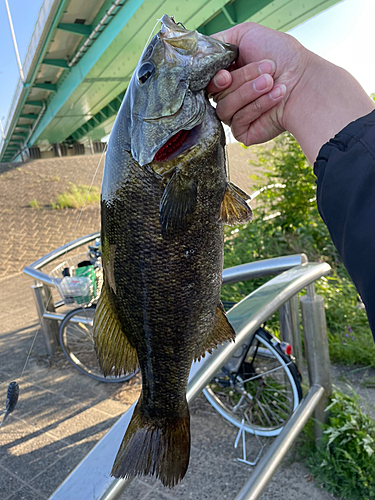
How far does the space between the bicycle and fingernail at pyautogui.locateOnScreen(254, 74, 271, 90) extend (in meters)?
3.10

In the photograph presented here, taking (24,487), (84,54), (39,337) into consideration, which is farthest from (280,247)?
(84,54)

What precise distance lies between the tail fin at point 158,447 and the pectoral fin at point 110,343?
0.16 meters

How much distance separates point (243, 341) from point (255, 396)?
2.33 meters

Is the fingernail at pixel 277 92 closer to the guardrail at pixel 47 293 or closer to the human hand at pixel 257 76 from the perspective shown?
the human hand at pixel 257 76

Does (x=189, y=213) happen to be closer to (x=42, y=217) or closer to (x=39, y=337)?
(x=39, y=337)

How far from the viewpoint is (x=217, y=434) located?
137 inches

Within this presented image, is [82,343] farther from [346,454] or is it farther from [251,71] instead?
[251,71]

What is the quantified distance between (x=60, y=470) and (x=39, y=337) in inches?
116

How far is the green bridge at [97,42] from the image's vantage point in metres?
7.78

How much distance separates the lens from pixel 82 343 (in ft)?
17.3

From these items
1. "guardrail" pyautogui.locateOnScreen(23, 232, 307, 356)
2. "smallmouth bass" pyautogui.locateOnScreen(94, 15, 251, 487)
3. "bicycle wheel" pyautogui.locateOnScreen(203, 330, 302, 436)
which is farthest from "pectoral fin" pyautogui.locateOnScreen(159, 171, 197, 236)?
"guardrail" pyautogui.locateOnScreen(23, 232, 307, 356)

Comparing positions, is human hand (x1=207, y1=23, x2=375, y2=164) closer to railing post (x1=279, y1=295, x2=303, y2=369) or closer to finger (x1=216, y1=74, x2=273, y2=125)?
finger (x1=216, y1=74, x2=273, y2=125)

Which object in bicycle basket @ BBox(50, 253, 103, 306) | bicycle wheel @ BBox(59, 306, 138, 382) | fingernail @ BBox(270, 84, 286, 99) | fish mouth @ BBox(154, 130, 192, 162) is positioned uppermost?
fingernail @ BBox(270, 84, 286, 99)

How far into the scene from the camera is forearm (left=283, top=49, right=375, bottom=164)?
1264mm
